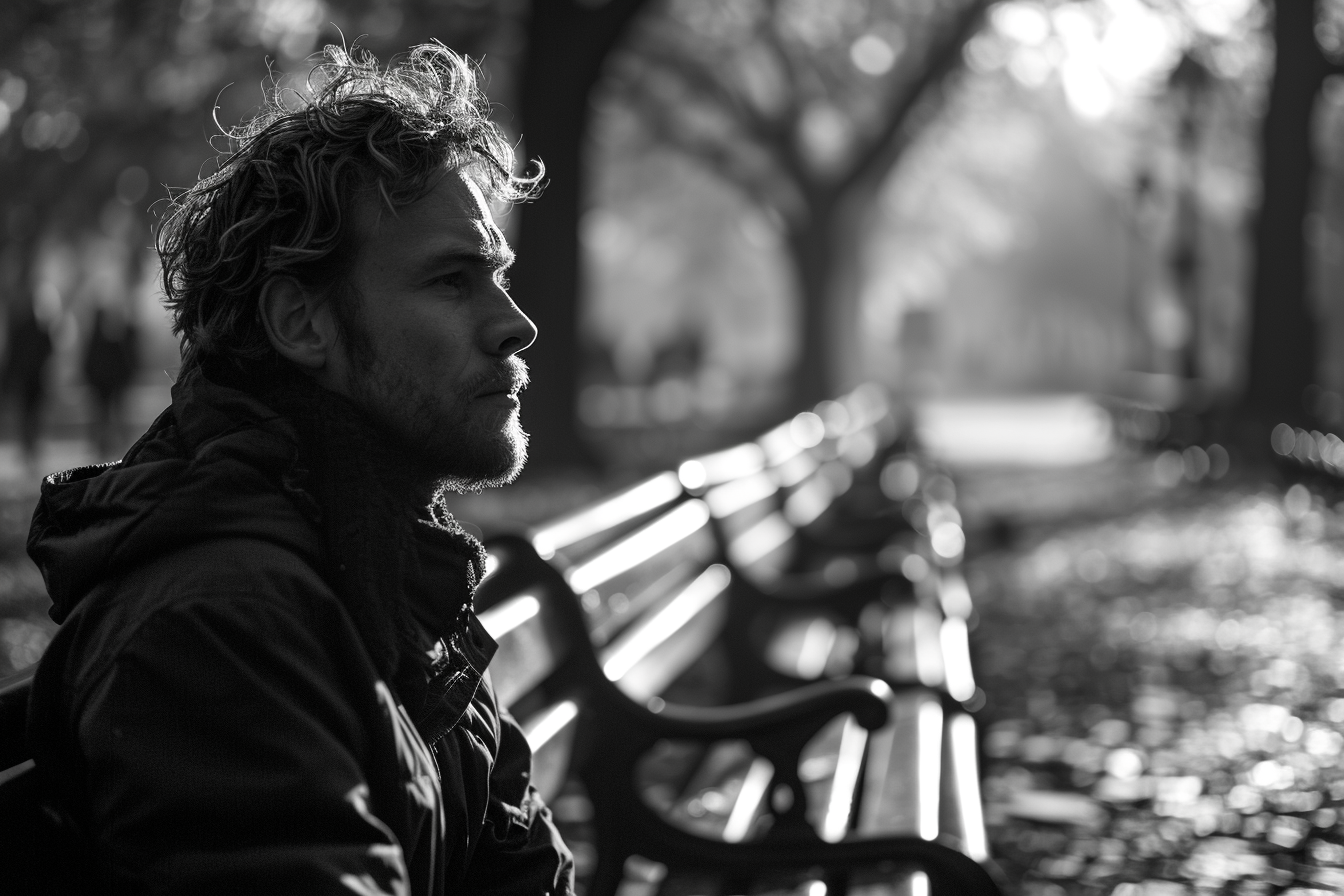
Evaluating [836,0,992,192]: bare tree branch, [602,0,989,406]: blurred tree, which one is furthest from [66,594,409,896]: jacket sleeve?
[602,0,989,406]: blurred tree

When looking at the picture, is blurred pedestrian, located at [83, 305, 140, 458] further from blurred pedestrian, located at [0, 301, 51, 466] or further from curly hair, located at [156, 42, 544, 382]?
curly hair, located at [156, 42, 544, 382]

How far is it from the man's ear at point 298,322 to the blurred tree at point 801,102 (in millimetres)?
22199

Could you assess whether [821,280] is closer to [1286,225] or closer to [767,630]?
[1286,225]

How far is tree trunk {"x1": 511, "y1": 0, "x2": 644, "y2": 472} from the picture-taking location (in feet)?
45.8

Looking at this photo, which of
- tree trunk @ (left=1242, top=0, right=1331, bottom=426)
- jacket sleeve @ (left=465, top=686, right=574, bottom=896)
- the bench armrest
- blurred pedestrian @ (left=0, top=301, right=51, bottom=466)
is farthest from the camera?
blurred pedestrian @ (left=0, top=301, right=51, bottom=466)

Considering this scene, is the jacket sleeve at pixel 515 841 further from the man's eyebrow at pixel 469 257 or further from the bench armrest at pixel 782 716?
the bench armrest at pixel 782 716

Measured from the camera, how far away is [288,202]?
189 cm

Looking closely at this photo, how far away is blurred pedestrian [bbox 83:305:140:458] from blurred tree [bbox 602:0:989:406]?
27.3 feet

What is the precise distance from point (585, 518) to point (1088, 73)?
21.4 m

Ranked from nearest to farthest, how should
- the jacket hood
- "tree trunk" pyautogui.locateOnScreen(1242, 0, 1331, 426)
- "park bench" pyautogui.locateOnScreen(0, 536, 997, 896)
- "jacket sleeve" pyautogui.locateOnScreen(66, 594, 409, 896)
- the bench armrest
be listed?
"jacket sleeve" pyautogui.locateOnScreen(66, 594, 409, 896) → the jacket hood → "park bench" pyautogui.locateOnScreen(0, 536, 997, 896) → the bench armrest → "tree trunk" pyautogui.locateOnScreen(1242, 0, 1331, 426)

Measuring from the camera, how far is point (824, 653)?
20.0ft

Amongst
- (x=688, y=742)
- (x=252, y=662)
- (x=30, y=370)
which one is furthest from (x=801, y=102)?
(x=252, y=662)

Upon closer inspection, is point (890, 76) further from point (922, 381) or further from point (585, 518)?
point (922, 381)

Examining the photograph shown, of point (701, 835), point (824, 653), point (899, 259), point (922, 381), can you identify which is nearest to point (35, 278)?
point (899, 259)
